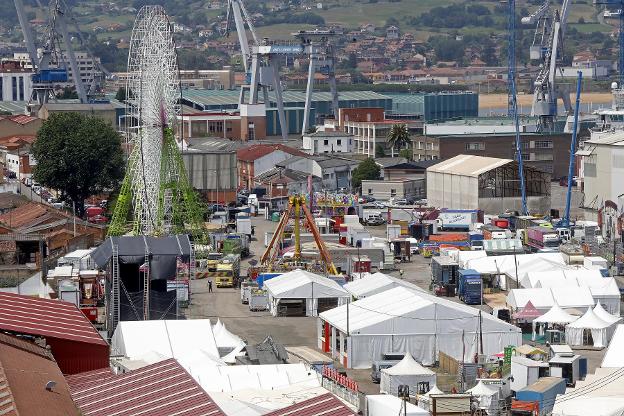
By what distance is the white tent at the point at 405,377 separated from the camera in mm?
18812

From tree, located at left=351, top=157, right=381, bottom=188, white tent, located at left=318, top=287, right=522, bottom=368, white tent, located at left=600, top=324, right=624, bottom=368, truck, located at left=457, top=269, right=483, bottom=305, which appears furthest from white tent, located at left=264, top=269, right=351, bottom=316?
tree, located at left=351, top=157, right=381, bottom=188

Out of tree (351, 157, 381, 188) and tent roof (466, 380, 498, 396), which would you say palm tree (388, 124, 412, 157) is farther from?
tent roof (466, 380, 498, 396)

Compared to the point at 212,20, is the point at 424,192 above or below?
below

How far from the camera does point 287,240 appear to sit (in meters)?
33.6

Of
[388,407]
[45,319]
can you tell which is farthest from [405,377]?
[45,319]

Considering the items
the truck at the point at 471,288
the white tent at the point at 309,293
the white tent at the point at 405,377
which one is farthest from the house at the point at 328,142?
the white tent at the point at 405,377

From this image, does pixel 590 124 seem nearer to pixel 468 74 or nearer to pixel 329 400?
pixel 329 400

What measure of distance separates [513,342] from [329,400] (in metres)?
7.12

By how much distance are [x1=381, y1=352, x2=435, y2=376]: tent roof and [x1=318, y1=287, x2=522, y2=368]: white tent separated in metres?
1.84

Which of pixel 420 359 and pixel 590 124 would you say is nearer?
pixel 420 359

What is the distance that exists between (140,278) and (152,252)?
424 millimetres

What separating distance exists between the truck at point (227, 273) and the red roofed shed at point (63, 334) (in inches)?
398

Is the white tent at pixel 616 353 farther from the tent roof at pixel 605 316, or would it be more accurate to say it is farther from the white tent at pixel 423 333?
the tent roof at pixel 605 316

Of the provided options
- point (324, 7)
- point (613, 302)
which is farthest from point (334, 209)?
point (324, 7)
